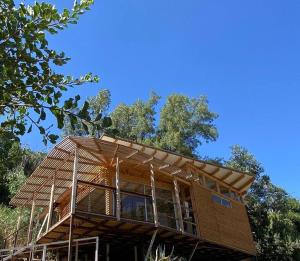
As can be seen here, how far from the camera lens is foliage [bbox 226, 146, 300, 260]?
74.0 ft

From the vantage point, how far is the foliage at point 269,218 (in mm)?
22562

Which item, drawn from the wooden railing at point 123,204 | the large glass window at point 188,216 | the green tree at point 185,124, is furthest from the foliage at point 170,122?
the wooden railing at point 123,204

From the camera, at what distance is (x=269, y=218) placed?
24.9 m

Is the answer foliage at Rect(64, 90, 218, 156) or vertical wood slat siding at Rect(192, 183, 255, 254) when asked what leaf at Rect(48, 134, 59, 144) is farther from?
foliage at Rect(64, 90, 218, 156)

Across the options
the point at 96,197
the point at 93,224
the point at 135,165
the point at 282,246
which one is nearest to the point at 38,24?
the point at 93,224

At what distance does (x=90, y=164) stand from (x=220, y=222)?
554 centimetres

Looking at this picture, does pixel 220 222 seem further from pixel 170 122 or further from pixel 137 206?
pixel 170 122

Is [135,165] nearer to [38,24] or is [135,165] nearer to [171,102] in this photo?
[38,24]

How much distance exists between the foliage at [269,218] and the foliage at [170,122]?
380cm

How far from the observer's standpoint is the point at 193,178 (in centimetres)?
1567

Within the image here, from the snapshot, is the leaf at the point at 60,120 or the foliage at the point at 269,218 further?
the foliage at the point at 269,218

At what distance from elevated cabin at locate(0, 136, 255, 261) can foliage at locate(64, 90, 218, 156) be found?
54.0 feet

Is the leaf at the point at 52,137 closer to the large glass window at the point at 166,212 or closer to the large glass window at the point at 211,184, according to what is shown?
the large glass window at the point at 166,212

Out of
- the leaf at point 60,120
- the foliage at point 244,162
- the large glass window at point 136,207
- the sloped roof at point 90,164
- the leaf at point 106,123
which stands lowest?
the leaf at point 106,123
